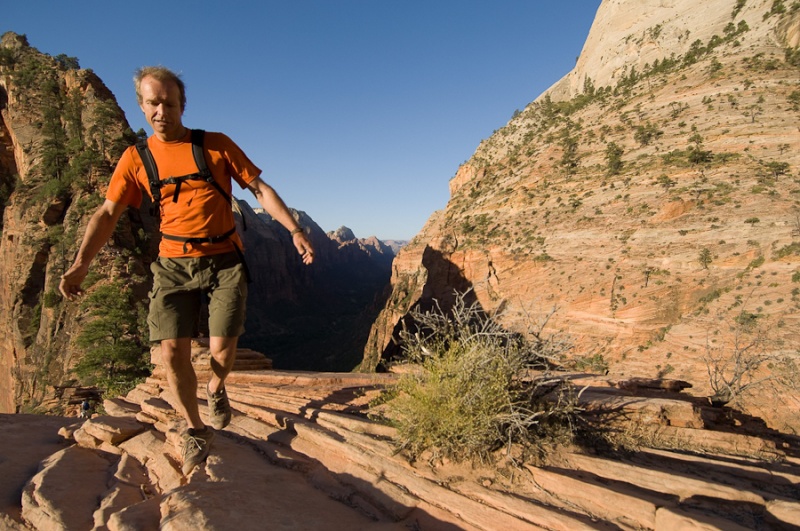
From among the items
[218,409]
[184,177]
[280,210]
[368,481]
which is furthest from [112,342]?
[368,481]

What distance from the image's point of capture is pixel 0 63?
33.8 meters

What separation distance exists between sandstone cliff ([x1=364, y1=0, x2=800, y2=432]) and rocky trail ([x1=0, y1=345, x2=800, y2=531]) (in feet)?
29.8

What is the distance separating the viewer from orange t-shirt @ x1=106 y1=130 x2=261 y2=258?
279 cm

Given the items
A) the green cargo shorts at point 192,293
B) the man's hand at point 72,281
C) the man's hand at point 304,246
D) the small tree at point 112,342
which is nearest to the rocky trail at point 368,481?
the green cargo shorts at point 192,293

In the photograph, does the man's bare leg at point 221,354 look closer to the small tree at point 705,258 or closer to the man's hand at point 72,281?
the man's hand at point 72,281

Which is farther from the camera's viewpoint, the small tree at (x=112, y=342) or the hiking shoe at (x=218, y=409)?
the small tree at (x=112, y=342)

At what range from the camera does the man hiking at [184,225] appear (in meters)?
2.76

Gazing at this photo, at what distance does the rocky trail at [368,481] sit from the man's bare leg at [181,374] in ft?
1.12

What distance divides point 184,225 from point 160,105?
794 millimetres

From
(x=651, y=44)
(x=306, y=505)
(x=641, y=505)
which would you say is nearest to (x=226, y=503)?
(x=306, y=505)

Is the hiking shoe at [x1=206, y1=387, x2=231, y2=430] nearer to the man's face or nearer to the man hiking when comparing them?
the man hiking

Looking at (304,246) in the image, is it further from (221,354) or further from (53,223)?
(53,223)

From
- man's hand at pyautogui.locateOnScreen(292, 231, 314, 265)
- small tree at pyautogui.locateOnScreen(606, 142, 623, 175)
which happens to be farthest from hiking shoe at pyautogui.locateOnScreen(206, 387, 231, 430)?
small tree at pyautogui.locateOnScreen(606, 142, 623, 175)

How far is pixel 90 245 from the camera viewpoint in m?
2.83
